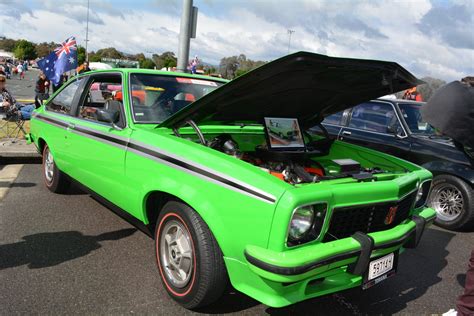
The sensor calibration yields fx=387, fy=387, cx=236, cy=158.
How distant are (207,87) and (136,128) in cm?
119

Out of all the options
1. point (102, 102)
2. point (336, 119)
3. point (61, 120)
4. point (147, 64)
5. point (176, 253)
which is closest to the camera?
point (176, 253)

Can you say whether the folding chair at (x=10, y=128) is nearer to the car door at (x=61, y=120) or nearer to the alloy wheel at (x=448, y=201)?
the car door at (x=61, y=120)

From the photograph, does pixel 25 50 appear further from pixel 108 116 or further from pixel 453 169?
pixel 453 169

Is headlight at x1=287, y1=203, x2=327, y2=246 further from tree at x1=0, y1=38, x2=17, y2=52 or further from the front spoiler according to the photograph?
tree at x1=0, y1=38, x2=17, y2=52

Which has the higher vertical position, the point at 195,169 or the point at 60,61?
the point at 60,61

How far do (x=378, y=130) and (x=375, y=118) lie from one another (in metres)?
0.24

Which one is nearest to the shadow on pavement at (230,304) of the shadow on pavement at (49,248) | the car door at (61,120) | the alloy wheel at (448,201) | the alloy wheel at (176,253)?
the alloy wheel at (176,253)

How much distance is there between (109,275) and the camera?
312cm

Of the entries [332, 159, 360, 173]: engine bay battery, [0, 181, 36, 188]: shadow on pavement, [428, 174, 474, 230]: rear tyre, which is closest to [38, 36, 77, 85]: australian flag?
[0, 181, 36, 188]: shadow on pavement

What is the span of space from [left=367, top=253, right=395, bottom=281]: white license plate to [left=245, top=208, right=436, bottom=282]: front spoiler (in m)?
0.07

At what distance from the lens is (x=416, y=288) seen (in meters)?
3.35

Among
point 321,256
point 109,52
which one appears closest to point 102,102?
point 321,256

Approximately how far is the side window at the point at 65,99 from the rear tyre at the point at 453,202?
4.79 m

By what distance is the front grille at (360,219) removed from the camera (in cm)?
236
